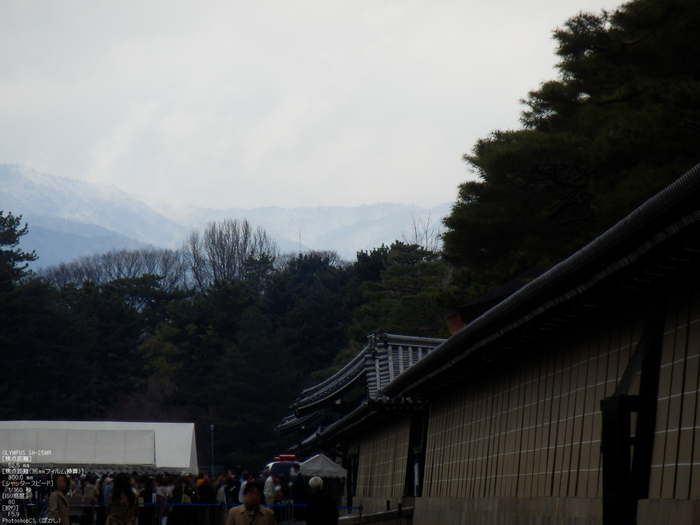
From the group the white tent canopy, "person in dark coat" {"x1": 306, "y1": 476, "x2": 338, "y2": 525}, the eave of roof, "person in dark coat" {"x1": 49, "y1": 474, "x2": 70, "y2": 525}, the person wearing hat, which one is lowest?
the white tent canopy

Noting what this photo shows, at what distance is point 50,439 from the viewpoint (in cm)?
2211

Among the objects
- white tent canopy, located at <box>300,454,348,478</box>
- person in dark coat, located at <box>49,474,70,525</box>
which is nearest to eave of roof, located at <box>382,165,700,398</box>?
person in dark coat, located at <box>49,474,70,525</box>

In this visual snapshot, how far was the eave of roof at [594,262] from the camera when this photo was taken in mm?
4688

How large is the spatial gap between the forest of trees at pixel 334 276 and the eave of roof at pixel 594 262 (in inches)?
267

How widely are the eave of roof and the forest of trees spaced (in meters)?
6.78

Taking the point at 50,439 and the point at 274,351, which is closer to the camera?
the point at 50,439

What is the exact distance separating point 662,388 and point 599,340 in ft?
3.79

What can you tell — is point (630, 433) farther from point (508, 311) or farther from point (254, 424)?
point (254, 424)

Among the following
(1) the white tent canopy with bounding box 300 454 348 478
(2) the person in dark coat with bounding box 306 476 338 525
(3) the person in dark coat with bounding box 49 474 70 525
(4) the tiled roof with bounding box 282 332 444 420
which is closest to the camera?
(2) the person in dark coat with bounding box 306 476 338 525

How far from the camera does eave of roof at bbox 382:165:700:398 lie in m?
4.69

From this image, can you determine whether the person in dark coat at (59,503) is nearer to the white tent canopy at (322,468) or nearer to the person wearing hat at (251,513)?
the person wearing hat at (251,513)

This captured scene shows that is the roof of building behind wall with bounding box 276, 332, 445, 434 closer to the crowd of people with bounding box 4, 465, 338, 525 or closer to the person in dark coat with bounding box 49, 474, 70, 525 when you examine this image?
the crowd of people with bounding box 4, 465, 338, 525

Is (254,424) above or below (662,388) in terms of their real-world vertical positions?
below

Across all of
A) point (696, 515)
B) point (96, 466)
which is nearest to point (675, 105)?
point (696, 515)
